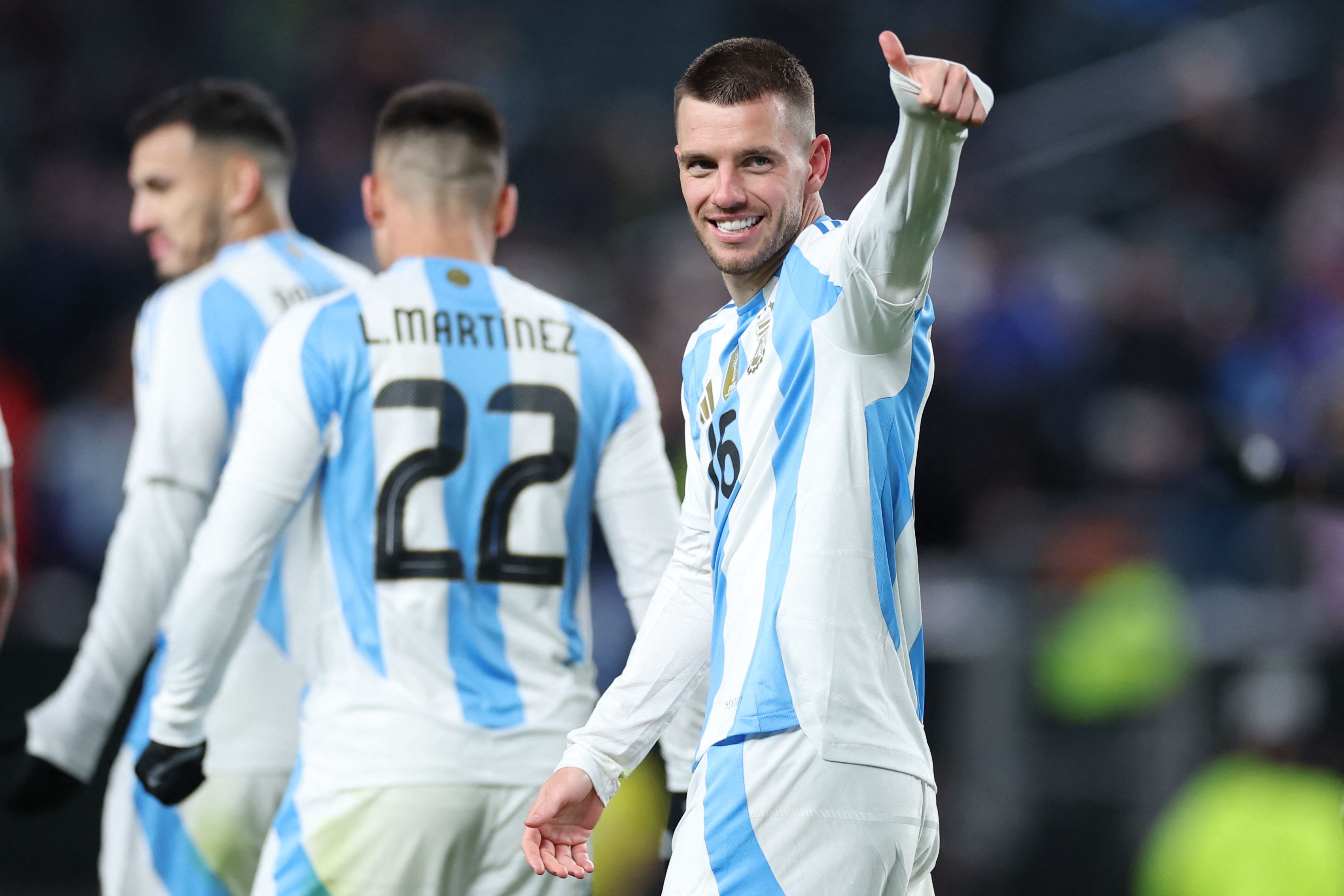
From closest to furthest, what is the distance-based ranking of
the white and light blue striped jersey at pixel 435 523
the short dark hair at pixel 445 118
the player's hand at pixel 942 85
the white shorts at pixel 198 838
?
the player's hand at pixel 942 85, the white and light blue striped jersey at pixel 435 523, the short dark hair at pixel 445 118, the white shorts at pixel 198 838

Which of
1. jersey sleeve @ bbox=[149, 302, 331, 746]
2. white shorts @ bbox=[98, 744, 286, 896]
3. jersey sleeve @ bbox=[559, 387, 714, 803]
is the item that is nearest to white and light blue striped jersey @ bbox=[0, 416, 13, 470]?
jersey sleeve @ bbox=[149, 302, 331, 746]

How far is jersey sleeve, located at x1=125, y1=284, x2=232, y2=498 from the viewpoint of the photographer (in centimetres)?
423

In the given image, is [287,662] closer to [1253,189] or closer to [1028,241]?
[1028,241]

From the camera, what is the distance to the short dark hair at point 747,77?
105 inches

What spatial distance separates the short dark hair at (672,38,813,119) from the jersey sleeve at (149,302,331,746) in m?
1.37

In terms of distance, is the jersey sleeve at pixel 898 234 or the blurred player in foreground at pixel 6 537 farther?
the blurred player in foreground at pixel 6 537

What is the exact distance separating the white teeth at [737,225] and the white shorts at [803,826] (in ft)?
2.72

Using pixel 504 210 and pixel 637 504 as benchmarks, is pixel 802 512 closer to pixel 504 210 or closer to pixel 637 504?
pixel 637 504

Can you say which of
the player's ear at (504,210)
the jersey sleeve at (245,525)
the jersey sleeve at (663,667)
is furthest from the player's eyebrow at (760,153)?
the player's ear at (504,210)

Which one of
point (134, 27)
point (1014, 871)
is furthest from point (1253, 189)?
point (134, 27)

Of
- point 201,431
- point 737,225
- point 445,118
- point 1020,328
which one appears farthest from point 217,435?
point 1020,328

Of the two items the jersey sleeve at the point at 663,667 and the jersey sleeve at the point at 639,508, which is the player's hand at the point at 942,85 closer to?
the jersey sleeve at the point at 663,667

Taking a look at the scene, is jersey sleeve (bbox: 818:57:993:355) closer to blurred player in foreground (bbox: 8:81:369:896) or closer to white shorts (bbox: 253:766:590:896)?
white shorts (bbox: 253:766:590:896)

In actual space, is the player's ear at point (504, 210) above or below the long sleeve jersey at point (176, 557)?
above
